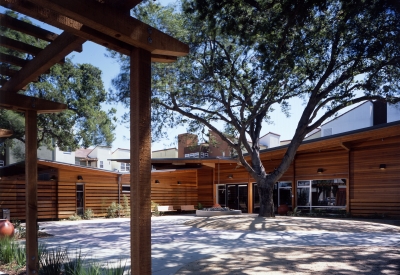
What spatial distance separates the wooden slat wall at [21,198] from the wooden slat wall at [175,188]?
6.73 m

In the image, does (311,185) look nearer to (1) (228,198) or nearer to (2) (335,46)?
(1) (228,198)

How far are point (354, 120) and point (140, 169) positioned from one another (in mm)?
32912

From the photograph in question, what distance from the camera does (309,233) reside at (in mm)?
12359

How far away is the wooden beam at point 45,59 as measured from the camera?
4.18 metres

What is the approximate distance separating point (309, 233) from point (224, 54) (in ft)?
26.4

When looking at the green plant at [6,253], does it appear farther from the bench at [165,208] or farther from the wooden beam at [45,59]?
the bench at [165,208]

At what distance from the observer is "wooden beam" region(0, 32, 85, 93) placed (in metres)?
4.18

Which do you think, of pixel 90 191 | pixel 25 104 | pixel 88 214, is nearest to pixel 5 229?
pixel 25 104

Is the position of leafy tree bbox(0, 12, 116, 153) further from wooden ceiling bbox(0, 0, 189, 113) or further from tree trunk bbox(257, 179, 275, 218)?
wooden ceiling bbox(0, 0, 189, 113)

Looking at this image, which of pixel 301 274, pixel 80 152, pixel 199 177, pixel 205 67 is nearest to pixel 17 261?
pixel 301 274

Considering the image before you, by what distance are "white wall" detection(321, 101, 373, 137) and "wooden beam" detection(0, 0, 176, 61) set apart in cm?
3134

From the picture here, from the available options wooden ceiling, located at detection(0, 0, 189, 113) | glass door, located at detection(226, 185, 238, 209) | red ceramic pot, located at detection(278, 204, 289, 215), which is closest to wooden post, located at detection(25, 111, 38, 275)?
wooden ceiling, located at detection(0, 0, 189, 113)

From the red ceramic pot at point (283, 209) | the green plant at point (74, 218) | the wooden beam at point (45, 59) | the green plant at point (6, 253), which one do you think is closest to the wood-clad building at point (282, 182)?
the green plant at point (74, 218)

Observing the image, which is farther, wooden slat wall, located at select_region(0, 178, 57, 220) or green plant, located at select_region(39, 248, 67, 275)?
wooden slat wall, located at select_region(0, 178, 57, 220)
